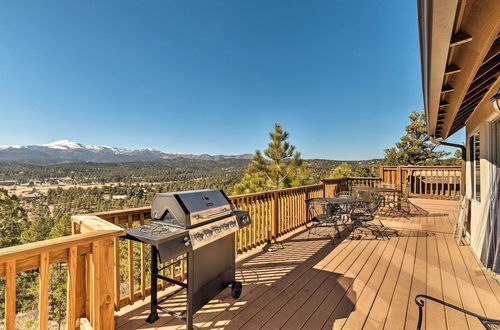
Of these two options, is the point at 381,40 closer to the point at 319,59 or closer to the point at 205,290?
the point at 319,59

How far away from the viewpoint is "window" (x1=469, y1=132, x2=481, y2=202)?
160 inches

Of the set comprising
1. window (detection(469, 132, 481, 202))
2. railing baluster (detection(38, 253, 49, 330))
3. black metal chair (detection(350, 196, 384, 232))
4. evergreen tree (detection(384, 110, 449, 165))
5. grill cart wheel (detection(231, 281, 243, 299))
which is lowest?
grill cart wheel (detection(231, 281, 243, 299))

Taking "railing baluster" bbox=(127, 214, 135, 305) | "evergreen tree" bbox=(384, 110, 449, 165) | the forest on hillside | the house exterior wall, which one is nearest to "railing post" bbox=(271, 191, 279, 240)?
"railing baluster" bbox=(127, 214, 135, 305)

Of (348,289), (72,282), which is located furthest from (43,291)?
(348,289)

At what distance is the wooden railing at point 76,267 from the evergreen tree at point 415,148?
25.0 meters

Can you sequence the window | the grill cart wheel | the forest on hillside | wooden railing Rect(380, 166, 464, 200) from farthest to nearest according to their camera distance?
1. the forest on hillside
2. wooden railing Rect(380, 166, 464, 200)
3. the window
4. the grill cart wheel

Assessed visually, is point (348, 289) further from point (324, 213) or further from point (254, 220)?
point (324, 213)

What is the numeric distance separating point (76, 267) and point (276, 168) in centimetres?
1645

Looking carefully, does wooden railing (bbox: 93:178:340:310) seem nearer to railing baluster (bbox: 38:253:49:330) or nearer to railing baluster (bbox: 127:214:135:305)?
railing baluster (bbox: 127:214:135:305)

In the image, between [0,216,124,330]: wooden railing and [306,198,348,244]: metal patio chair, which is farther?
[306,198,348,244]: metal patio chair

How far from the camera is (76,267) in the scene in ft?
5.32

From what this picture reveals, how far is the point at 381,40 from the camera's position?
11.0 m

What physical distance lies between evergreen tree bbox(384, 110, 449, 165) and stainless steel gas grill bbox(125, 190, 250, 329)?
942 inches

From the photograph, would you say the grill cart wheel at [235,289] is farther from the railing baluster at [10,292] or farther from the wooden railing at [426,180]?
the wooden railing at [426,180]
